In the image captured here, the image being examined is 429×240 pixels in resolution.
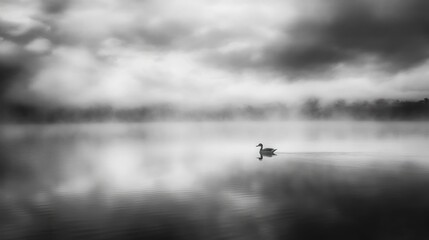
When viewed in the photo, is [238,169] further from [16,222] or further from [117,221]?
[16,222]

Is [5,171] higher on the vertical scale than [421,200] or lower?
higher

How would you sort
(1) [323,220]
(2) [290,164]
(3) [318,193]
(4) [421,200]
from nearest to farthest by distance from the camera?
(1) [323,220] < (4) [421,200] < (3) [318,193] < (2) [290,164]

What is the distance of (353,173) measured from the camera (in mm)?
38312

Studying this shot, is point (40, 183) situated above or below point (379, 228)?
above

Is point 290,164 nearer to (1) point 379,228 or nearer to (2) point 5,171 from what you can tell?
(1) point 379,228

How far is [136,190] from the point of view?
30.3 meters

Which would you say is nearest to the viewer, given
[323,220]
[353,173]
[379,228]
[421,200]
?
[379,228]

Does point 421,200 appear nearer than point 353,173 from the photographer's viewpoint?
Yes

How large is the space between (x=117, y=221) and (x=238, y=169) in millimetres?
24318

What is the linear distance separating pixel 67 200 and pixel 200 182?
42.9 feet

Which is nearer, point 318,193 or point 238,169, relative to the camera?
point 318,193

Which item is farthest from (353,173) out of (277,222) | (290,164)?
(277,222)

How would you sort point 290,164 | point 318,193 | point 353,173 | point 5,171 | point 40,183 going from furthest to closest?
point 290,164 < point 5,171 < point 353,173 < point 40,183 < point 318,193

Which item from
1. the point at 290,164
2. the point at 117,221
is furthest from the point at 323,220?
the point at 290,164
